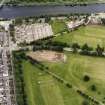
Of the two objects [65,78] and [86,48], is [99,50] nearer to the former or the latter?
[86,48]

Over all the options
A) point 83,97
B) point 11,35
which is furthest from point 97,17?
point 83,97

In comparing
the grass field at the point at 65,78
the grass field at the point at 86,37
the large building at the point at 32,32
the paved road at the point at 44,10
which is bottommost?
the grass field at the point at 65,78

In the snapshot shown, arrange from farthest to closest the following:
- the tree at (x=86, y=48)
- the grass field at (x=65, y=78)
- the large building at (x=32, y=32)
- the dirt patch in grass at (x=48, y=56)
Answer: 1. the large building at (x=32, y=32)
2. the tree at (x=86, y=48)
3. the dirt patch in grass at (x=48, y=56)
4. the grass field at (x=65, y=78)

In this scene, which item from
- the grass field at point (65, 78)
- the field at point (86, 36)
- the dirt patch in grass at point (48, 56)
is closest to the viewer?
the grass field at point (65, 78)

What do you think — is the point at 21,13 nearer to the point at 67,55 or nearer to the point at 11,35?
the point at 11,35

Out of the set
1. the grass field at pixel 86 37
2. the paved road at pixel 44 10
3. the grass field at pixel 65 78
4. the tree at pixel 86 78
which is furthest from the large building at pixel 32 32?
the tree at pixel 86 78

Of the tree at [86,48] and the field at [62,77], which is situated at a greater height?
the tree at [86,48]

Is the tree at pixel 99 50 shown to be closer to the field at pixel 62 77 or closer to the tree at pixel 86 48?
the field at pixel 62 77

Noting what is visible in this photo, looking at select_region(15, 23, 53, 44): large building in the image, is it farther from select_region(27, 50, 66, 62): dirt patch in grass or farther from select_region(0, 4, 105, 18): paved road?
select_region(0, 4, 105, 18): paved road
